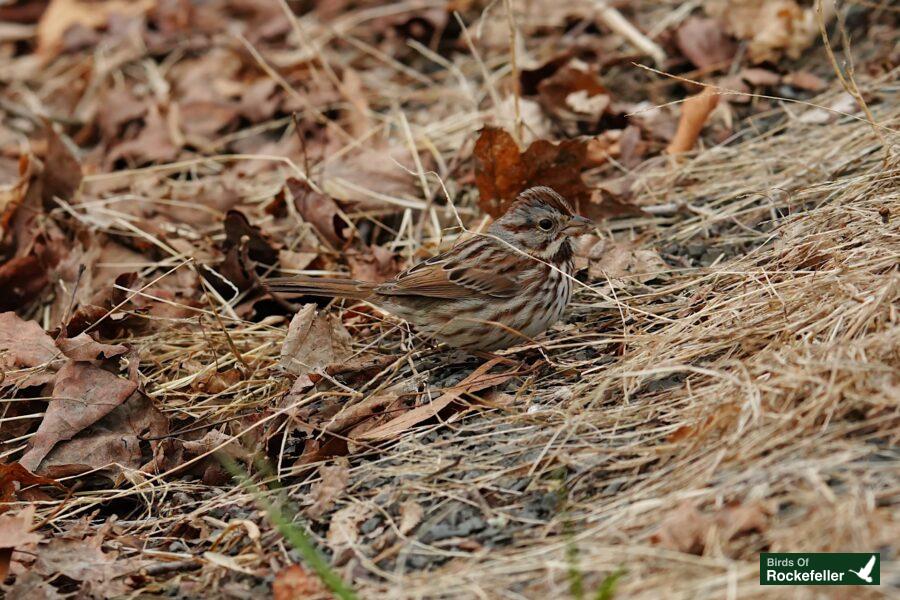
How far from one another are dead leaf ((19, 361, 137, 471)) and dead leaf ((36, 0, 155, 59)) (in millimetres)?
5264

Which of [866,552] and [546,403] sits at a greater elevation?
[866,552]

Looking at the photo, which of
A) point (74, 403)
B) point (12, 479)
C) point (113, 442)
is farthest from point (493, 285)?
point (12, 479)

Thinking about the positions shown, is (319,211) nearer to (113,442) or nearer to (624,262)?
(624,262)

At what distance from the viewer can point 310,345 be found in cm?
A: 447

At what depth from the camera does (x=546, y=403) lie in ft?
12.9

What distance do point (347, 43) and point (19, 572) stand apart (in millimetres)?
5258

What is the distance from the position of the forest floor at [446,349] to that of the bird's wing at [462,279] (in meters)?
0.31

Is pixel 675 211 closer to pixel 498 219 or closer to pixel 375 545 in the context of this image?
pixel 498 219

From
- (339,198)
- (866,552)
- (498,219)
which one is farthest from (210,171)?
(866,552)

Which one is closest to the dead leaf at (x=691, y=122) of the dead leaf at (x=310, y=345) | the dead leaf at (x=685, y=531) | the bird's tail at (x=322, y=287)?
the bird's tail at (x=322, y=287)

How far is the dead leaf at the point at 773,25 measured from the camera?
244 inches

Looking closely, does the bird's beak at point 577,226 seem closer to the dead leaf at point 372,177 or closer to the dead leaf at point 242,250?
the dead leaf at point 372,177

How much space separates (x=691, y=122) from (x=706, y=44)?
Answer: 3.59 feet

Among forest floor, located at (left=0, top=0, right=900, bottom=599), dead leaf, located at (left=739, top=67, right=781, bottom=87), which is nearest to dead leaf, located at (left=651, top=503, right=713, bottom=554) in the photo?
forest floor, located at (left=0, top=0, right=900, bottom=599)
